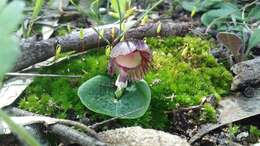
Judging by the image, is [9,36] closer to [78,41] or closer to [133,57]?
[133,57]

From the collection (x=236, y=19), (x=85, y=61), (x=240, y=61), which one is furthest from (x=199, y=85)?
(x=236, y=19)

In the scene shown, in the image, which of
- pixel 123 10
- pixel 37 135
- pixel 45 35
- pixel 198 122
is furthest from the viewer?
pixel 45 35

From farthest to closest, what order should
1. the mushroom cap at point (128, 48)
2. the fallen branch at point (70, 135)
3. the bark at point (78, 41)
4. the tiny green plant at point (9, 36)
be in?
the bark at point (78, 41), the mushroom cap at point (128, 48), the fallen branch at point (70, 135), the tiny green plant at point (9, 36)

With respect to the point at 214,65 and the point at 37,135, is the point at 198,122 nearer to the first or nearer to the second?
the point at 214,65

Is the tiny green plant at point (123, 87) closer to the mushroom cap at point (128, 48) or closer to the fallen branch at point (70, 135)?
the mushroom cap at point (128, 48)

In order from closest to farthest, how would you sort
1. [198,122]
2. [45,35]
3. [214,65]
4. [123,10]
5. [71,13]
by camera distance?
[198,122], [123,10], [214,65], [45,35], [71,13]

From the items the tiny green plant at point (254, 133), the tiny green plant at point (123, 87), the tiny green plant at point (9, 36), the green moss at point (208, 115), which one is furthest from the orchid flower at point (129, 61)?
the tiny green plant at point (9, 36)
